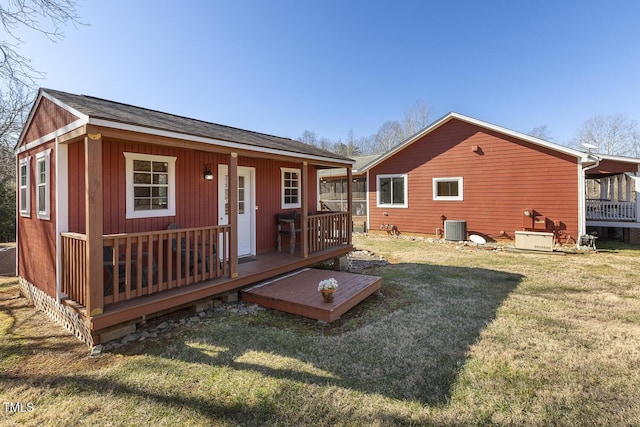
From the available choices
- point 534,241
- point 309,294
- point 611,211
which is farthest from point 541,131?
point 309,294

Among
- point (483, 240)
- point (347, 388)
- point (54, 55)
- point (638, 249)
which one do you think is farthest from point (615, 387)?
point (54, 55)

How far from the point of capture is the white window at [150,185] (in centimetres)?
488

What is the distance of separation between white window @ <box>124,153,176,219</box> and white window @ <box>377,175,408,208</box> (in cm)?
1053

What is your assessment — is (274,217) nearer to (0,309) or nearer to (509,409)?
(0,309)

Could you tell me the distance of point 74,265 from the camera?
12.8ft

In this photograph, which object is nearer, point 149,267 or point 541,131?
point 149,267

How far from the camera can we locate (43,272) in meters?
4.84

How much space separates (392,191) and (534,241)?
19.3 ft

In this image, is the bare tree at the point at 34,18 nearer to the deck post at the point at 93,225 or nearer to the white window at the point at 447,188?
the deck post at the point at 93,225

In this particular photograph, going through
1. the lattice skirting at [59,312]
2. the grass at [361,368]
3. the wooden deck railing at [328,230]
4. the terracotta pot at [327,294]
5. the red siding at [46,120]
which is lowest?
the grass at [361,368]

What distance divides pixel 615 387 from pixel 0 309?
27.9ft

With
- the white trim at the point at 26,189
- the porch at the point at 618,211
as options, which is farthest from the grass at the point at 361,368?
the porch at the point at 618,211

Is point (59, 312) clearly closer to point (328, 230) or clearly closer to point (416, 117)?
point (328, 230)

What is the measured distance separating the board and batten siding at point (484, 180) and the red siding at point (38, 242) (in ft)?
39.6
